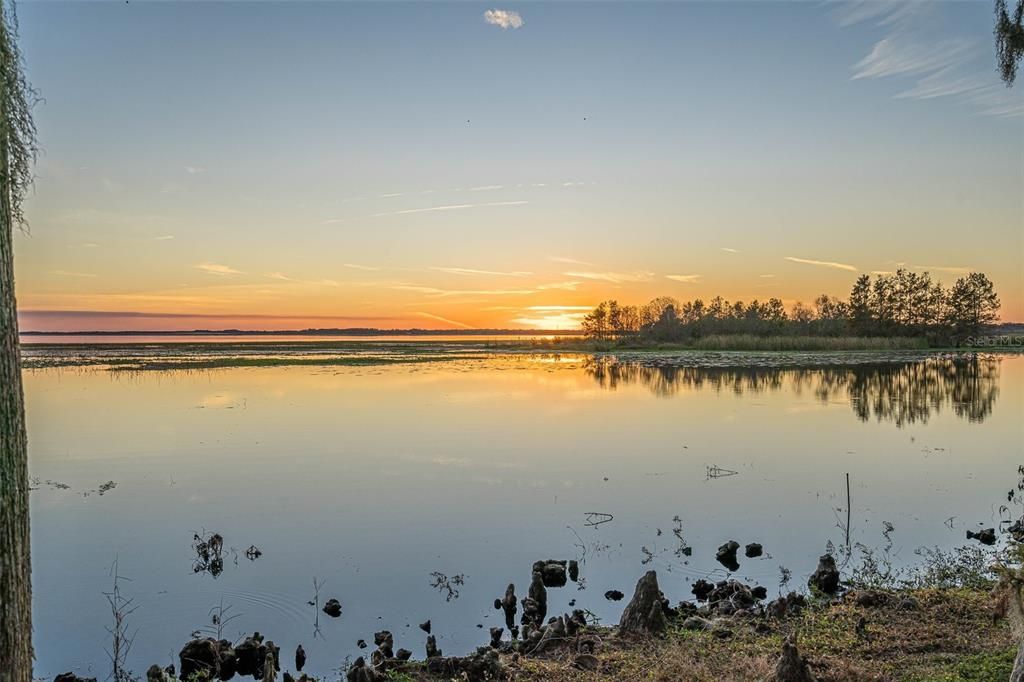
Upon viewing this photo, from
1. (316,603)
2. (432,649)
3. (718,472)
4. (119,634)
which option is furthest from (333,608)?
(718,472)

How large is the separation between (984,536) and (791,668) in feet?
27.0

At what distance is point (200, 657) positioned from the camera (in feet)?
24.7

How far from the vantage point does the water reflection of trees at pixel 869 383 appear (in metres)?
28.2

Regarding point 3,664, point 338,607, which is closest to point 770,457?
point 338,607

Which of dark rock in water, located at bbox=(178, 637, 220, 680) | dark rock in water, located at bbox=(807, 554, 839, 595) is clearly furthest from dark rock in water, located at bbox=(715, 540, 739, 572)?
dark rock in water, located at bbox=(178, 637, 220, 680)

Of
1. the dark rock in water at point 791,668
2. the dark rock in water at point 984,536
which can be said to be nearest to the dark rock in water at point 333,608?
the dark rock in water at point 791,668

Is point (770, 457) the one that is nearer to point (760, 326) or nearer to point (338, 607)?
point (338, 607)

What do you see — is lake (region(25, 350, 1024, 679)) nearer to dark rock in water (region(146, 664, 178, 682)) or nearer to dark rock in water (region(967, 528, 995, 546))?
dark rock in water (region(967, 528, 995, 546))

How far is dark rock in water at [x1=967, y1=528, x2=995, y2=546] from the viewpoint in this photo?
36.8 ft

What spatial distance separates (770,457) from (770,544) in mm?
7431

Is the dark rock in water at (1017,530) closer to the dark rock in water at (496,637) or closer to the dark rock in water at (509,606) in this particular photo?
the dark rock in water at (509,606)

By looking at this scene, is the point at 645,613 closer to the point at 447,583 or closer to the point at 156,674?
the point at 447,583

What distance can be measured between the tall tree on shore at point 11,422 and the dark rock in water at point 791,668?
233 inches

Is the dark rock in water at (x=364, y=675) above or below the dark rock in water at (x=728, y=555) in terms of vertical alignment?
above
